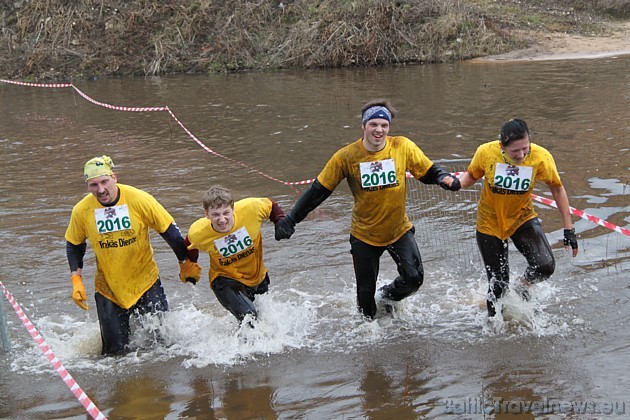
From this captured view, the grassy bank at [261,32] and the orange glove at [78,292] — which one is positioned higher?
the grassy bank at [261,32]

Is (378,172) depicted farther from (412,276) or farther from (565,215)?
(565,215)

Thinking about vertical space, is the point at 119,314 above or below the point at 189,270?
below

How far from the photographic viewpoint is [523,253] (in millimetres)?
6184

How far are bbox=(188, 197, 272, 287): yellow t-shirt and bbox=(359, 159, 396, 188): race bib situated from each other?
35.1 inches

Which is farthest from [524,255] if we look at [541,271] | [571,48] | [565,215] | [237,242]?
[571,48]

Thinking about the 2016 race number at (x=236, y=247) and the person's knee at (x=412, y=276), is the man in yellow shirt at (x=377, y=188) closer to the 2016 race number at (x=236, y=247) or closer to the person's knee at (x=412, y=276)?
the person's knee at (x=412, y=276)

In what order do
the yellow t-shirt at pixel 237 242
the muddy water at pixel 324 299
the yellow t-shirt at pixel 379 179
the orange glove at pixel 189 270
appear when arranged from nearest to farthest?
the muddy water at pixel 324 299 < the yellow t-shirt at pixel 379 179 < the yellow t-shirt at pixel 237 242 < the orange glove at pixel 189 270

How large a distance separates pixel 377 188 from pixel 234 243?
1245 mm

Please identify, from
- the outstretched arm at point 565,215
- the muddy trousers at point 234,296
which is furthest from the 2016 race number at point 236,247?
the outstretched arm at point 565,215

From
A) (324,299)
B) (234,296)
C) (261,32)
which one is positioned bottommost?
(324,299)

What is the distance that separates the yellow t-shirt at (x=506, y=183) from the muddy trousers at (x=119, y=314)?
2829 millimetres

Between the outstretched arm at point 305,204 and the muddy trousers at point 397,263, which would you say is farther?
the muddy trousers at point 397,263

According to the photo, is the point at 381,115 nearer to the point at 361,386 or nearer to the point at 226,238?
the point at 226,238

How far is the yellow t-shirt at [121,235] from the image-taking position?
587cm
